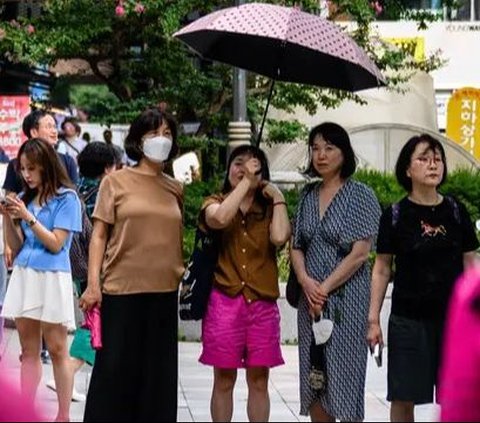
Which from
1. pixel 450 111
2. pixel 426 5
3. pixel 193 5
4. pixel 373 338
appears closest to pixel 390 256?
pixel 373 338

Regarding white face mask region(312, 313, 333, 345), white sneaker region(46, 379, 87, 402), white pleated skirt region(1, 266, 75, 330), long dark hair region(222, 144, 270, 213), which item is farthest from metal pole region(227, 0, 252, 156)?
white face mask region(312, 313, 333, 345)

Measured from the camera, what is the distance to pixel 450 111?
27344mm

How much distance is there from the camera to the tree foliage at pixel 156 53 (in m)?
14.6

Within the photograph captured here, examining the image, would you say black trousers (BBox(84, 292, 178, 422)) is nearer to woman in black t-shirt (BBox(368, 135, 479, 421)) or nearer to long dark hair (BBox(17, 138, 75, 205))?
long dark hair (BBox(17, 138, 75, 205))

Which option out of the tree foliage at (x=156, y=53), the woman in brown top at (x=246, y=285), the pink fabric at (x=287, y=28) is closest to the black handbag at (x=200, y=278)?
the woman in brown top at (x=246, y=285)

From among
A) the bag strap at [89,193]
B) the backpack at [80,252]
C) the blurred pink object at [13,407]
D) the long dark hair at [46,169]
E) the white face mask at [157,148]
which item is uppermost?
the white face mask at [157,148]

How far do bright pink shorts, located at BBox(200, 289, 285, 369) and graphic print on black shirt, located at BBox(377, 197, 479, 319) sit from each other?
0.72 m

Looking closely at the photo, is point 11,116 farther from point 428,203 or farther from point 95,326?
point 428,203

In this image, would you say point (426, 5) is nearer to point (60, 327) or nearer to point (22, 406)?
point (60, 327)

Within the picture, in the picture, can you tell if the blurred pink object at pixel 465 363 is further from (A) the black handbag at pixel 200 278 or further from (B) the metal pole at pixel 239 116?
(B) the metal pole at pixel 239 116

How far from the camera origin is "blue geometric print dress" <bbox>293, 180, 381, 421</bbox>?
7.38 meters

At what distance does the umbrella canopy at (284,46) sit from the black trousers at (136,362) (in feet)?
5.04

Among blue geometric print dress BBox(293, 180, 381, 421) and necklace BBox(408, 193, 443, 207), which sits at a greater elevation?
necklace BBox(408, 193, 443, 207)

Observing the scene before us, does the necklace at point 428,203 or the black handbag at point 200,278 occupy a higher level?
the necklace at point 428,203
